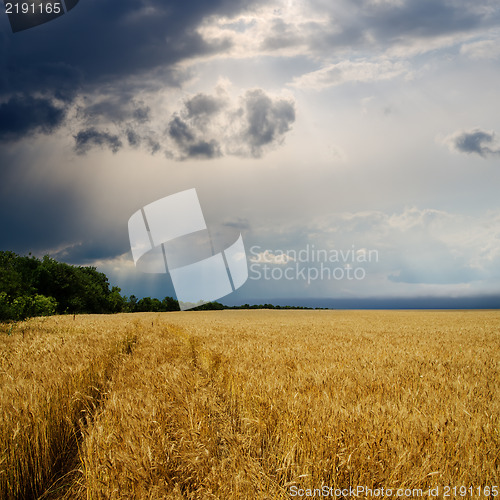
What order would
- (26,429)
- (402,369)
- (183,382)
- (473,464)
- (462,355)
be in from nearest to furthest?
(473,464) → (26,429) → (183,382) → (402,369) → (462,355)

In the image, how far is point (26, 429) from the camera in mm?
3506

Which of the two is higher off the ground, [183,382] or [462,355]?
[183,382]

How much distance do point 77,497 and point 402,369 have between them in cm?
553

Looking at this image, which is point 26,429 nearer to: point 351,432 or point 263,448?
point 263,448

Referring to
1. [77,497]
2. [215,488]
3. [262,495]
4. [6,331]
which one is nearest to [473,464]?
[262,495]

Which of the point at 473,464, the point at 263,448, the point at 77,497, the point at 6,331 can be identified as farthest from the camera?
the point at 6,331

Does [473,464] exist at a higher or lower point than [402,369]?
higher

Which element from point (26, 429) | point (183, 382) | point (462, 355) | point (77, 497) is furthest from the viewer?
point (462, 355)

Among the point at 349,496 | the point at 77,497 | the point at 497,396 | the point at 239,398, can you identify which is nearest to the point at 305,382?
the point at 239,398

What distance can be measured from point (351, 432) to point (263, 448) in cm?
90

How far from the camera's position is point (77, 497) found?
2816mm

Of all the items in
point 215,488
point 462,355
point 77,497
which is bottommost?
point 462,355

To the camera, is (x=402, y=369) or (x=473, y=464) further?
(x=402, y=369)

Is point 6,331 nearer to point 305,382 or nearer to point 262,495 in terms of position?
point 305,382
